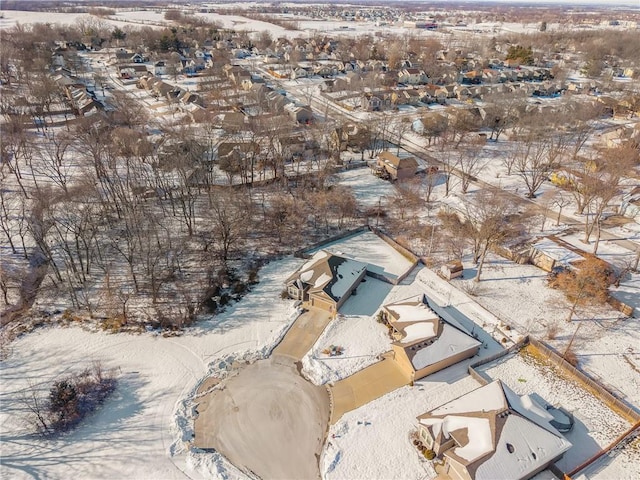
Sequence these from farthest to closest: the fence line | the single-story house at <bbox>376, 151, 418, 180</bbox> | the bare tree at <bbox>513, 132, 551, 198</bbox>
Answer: the single-story house at <bbox>376, 151, 418, 180</bbox> → the bare tree at <bbox>513, 132, 551, 198</bbox> → the fence line

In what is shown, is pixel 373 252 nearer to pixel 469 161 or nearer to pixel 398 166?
pixel 398 166

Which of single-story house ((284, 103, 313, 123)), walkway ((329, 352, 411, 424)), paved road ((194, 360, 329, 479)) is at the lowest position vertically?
paved road ((194, 360, 329, 479))

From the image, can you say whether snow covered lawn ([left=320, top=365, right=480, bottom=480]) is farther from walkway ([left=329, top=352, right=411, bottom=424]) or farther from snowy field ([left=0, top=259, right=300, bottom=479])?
snowy field ([left=0, top=259, right=300, bottom=479])

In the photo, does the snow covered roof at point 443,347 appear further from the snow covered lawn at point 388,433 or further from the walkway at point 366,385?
the walkway at point 366,385

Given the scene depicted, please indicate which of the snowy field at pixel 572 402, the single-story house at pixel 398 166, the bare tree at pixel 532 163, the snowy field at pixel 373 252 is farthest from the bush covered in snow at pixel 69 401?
the bare tree at pixel 532 163

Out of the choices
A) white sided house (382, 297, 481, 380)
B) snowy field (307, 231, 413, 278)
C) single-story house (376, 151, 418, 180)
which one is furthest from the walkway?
single-story house (376, 151, 418, 180)
